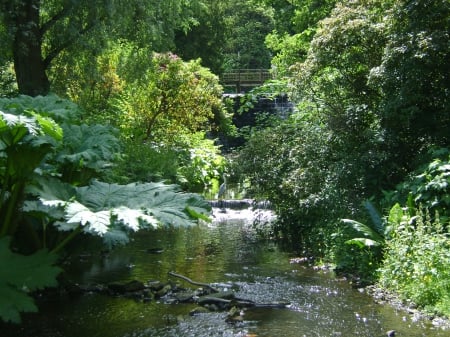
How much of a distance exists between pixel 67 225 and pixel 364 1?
7.67m

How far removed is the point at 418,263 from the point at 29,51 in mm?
8815

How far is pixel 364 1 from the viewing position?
1040cm

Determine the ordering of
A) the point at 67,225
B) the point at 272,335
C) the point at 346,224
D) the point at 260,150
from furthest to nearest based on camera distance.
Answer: the point at 260,150
the point at 346,224
the point at 272,335
the point at 67,225

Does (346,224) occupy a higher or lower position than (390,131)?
lower

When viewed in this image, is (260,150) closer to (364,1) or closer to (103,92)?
(364,1)

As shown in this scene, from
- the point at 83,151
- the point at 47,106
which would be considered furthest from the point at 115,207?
the point at 47,106

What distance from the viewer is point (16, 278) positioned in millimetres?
3689

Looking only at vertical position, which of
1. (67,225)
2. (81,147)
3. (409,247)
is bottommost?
(409,247)

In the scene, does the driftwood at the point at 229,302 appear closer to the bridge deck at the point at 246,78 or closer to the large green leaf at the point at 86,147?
the large green leaf at the point at 86,147

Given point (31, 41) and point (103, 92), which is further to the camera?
point (103, 92)

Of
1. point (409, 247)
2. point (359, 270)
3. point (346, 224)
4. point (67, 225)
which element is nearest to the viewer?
point (67, 225)

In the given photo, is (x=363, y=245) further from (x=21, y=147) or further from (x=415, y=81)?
(x=21, y=147)

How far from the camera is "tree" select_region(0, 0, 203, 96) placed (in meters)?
11.1

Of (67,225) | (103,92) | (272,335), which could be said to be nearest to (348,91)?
(272,335)
